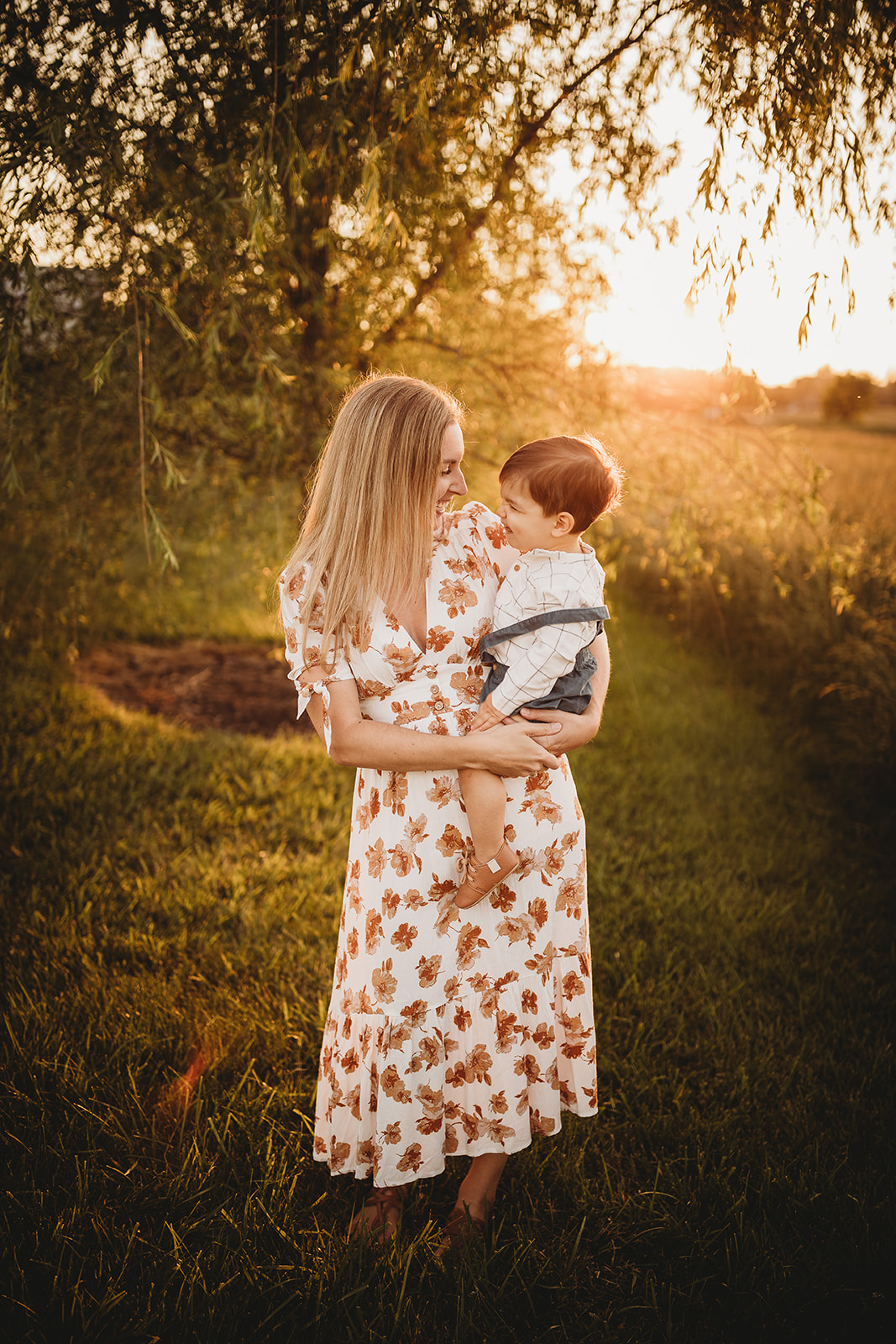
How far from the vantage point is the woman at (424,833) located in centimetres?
177

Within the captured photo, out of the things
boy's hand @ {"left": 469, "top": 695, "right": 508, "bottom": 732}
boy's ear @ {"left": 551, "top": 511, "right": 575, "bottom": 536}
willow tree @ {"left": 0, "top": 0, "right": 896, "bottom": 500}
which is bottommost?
boy's hand @ {"left": 469, "top": 695, "right": 508, "bottom": 732}

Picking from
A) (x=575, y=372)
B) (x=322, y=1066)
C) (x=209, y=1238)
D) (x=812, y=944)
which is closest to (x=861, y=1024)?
(x=812, y=944)

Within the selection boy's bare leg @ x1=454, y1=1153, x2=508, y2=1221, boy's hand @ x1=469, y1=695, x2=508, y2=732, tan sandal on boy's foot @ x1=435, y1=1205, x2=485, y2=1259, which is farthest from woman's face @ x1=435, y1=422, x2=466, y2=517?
tan sandal on boy's foot @ x1=435, y1=1205, x2=485, y2=1259

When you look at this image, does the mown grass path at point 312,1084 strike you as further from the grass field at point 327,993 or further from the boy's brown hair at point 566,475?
the boy's brown hair at point 566,475

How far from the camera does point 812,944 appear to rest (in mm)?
3576

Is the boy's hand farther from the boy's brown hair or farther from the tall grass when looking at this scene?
the tall grass

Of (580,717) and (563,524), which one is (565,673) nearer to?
(580,717)

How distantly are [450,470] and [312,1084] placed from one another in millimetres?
2064

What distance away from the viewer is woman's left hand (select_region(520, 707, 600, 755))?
1829 millimetres

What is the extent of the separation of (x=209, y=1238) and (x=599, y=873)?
8.32 feet

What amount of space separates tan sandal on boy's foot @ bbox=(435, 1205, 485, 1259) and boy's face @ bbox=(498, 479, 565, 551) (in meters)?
1.77

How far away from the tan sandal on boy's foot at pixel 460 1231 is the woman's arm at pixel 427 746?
123 cm

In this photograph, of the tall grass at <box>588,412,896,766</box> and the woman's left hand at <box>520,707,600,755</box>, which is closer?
the woman's left hand at <box>520,707,600,755</box>

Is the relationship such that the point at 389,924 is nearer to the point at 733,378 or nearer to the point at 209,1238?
the point at 209,1238
